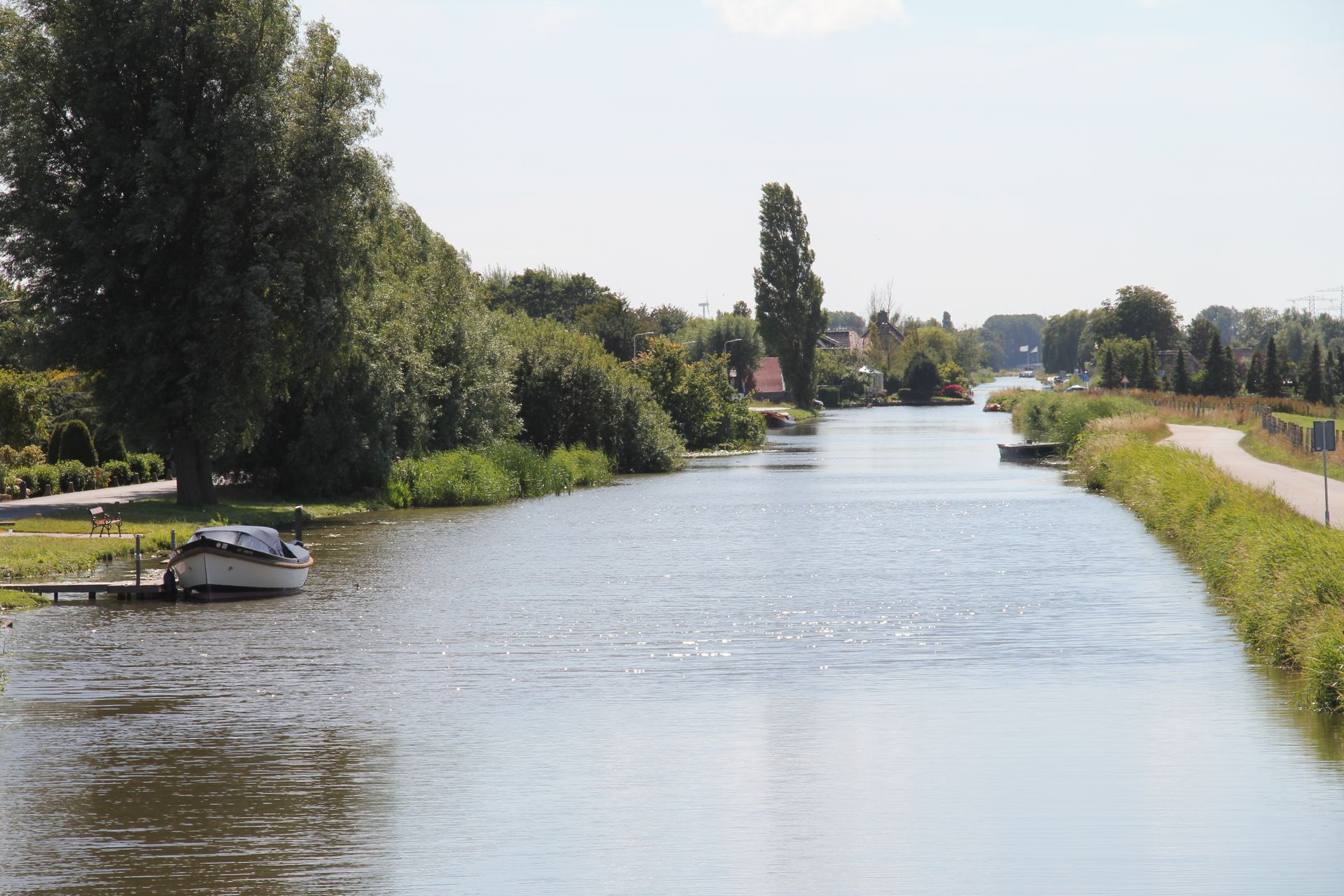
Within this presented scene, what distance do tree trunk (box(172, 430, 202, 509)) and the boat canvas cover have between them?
11412 mm

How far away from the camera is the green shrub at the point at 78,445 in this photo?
156 ft

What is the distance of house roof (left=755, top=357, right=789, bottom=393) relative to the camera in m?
158

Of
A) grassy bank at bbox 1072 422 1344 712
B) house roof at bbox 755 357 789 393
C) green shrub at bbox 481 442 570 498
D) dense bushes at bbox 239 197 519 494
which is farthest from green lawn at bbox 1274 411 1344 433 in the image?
house roof at bbox 755 357 789 393

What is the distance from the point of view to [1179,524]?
36.9 meters

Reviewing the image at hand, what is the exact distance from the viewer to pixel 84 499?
41812 mm

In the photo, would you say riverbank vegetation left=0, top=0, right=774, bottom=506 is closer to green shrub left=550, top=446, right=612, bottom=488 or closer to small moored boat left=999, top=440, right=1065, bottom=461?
green shrub left=550, top=446, right=612, bottom=488

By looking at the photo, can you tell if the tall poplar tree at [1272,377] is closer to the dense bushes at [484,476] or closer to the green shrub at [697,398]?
the green shrub at [697,398]

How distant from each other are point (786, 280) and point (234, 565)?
105 meters

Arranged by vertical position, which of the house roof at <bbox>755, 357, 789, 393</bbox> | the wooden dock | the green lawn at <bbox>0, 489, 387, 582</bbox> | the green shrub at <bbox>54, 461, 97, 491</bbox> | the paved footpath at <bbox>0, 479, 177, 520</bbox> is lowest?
the wooden dock

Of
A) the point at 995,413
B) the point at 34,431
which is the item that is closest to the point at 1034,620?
the point at 34,431

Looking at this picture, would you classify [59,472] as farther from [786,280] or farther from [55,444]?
[786,280]

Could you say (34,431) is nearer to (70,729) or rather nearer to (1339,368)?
(70,729)

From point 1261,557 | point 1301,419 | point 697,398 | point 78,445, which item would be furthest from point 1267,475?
point 697,398

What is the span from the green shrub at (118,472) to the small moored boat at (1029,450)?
4537cm
